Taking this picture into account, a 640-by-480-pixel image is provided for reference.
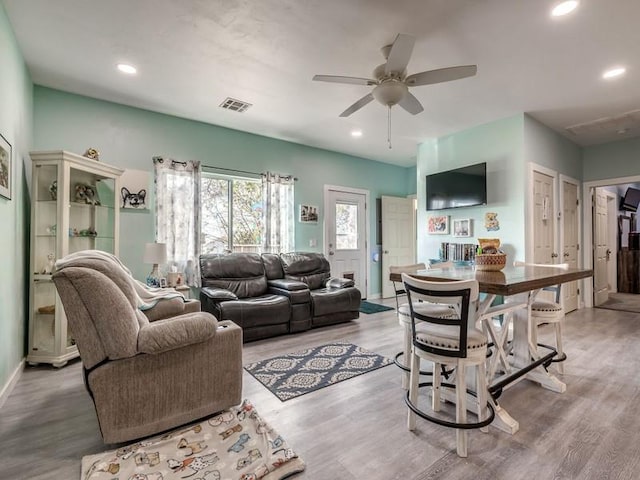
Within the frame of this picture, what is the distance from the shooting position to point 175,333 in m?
1.77

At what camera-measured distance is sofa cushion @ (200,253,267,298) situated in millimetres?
3998

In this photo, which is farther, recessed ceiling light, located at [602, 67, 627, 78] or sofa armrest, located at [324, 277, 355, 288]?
sofa armrest, located at [324, 277, 355, 288]

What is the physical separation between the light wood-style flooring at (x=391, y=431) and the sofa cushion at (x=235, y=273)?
1.59 metres

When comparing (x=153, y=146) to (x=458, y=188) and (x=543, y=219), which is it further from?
(x=543, y=219)

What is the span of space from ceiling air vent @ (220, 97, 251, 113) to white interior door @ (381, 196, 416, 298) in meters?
3.29

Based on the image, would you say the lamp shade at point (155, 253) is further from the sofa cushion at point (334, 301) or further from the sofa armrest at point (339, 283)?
the sofa armrest at point (339, 283)

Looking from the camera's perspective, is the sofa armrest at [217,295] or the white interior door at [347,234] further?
the white interior door at [347,234]

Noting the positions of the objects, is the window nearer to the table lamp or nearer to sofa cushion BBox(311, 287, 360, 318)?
the table lamp

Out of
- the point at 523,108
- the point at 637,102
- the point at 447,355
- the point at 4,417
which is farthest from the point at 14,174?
the point at 637,102

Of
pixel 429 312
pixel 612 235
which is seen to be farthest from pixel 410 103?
pixel 612 235

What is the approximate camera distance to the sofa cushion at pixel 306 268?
15.0 feet

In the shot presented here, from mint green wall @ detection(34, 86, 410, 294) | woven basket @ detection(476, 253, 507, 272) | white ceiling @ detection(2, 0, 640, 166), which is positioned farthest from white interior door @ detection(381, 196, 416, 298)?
woven basket @ detection(476, 253, 507, 272)

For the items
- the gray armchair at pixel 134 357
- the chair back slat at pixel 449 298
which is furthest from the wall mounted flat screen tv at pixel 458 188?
the gray armchair at pixel 134 357

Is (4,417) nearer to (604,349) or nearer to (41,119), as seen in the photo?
(41,119)
